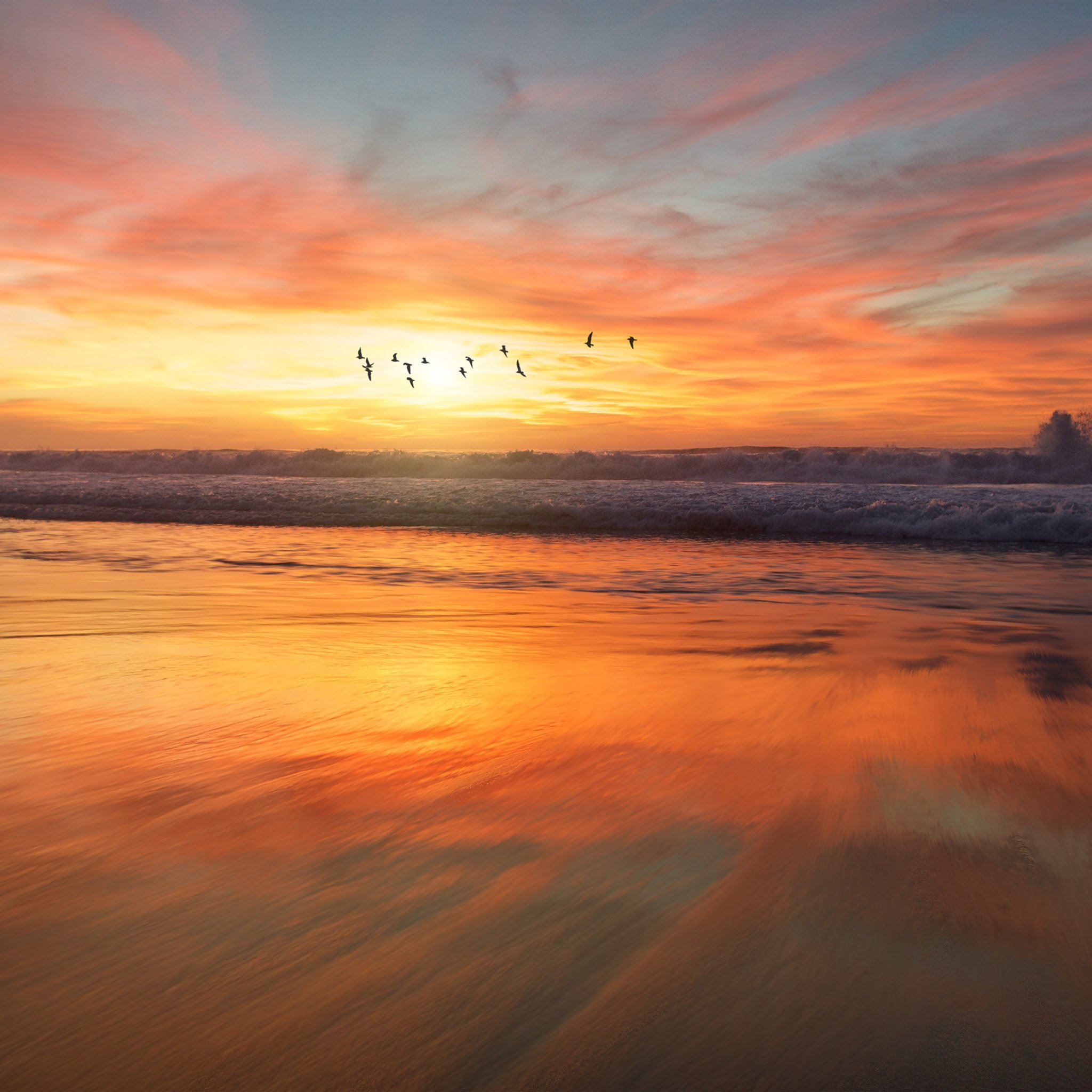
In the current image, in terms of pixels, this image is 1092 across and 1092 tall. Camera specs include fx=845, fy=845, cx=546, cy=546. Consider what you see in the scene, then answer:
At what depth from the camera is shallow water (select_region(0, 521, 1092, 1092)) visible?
64.9 inches

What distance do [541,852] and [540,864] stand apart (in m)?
0.08

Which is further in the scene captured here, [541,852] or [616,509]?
[616,509]

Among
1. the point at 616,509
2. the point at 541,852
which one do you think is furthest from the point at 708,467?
the point at 541,852

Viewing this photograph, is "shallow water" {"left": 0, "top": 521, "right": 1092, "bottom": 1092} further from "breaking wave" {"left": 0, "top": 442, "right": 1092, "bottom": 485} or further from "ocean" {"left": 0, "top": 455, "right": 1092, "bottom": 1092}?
"breaking wave" {"left": 0, "top": 442, "right": 1092, "bottom": 485}

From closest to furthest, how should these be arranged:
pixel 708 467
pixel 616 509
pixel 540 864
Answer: pixel 540 864
pixel 616 509
pixel 708 467

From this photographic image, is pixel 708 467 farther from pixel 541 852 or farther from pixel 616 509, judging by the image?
pixel 541 852

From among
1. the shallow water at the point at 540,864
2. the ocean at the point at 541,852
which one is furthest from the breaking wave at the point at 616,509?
the shallow water at the point at 540,864

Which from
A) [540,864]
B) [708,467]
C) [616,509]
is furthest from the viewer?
[708,467]

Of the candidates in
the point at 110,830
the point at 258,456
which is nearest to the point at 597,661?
the point at 110,830

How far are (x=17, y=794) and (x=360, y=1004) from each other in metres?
1.71

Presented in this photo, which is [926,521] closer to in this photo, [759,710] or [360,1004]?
[759,710]

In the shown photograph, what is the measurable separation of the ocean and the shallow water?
0.01 meters

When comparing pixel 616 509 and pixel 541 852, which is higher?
pixel 616 509

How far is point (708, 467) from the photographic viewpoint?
38594 mm
